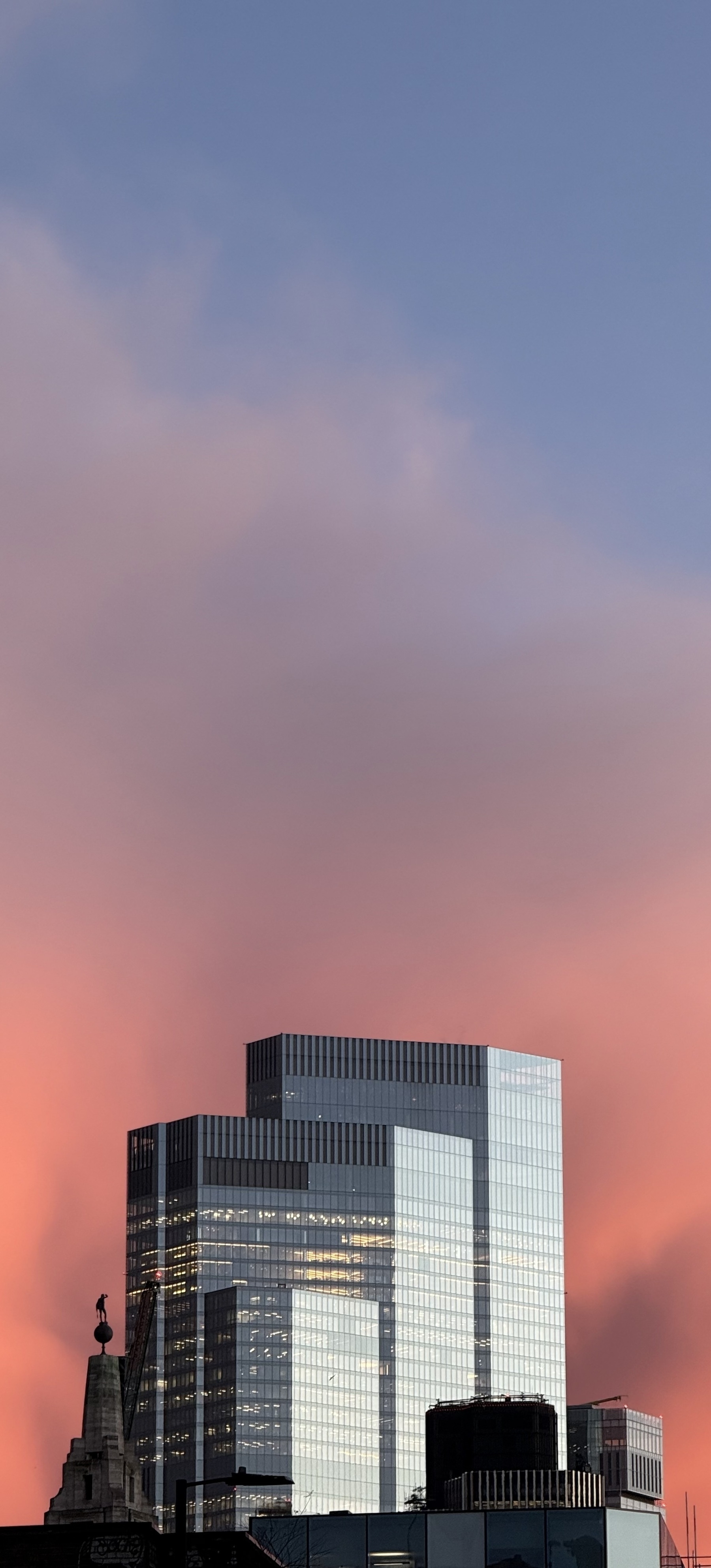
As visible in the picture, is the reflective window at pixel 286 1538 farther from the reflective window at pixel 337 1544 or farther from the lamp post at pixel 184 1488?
the lamp post at pixel 184 1488

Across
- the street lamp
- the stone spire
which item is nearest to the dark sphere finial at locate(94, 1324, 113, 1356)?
the stone spire

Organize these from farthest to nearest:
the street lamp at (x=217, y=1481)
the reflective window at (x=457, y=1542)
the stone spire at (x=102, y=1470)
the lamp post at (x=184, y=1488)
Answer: the stone spire at (x=102, y=1470) → the reflective window at (x=457, y=1542) → the street lamp at (x=217, y=1481) → the lamp post at (x=184, y=1488)

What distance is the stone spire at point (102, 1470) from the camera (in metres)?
132

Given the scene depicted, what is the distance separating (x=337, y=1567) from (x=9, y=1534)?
24.7 meters

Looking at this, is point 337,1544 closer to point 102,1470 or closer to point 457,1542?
point 457,1542

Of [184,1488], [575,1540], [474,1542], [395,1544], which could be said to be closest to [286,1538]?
[395,1544]

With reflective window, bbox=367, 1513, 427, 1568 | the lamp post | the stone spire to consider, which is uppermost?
the stone spire

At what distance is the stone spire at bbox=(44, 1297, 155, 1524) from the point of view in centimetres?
13225

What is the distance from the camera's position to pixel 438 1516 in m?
122

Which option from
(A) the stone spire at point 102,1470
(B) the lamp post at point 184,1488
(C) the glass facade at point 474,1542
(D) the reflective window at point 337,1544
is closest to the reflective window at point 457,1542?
(C) the glass facade at point 474,1542

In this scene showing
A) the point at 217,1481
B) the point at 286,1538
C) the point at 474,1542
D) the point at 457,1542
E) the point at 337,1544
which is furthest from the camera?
the point at 286,1538

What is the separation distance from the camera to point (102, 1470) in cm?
13325

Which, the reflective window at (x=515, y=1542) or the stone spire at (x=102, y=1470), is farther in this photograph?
the stone spire at (x=102, y=1470)

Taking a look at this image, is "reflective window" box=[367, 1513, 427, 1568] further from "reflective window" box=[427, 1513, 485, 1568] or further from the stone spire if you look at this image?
the stone spire
